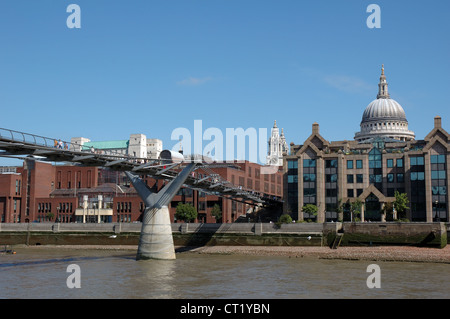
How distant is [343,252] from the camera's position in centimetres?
7344

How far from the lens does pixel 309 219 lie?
9631 cm

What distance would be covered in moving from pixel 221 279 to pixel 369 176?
186 feet

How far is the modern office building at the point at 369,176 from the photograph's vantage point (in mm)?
91500

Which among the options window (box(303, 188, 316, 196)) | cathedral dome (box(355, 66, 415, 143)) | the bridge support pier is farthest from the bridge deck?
cathedral dome (box(355, 66, 415, 143))

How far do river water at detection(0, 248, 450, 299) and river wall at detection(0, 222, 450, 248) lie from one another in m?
13.5

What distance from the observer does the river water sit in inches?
1533

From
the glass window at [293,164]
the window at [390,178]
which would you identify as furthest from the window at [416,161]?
the glass window at [293,164]

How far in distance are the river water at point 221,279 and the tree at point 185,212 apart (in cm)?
4078

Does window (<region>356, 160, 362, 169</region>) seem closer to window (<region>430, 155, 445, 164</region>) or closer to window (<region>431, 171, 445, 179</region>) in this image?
window (<region>430, 155, 445, 164</region>)

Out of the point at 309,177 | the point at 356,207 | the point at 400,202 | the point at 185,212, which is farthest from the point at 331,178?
the point at 185,212

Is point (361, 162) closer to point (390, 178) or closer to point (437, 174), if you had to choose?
point (390, 178)

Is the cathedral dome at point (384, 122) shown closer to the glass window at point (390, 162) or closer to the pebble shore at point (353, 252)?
the glass window at point (390, 162)
